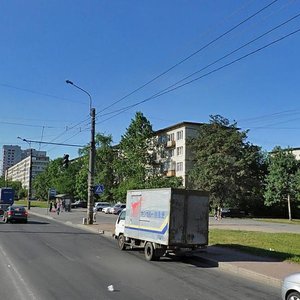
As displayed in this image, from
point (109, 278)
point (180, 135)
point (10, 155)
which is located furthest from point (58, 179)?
point (109, 278)

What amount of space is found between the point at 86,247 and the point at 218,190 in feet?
174

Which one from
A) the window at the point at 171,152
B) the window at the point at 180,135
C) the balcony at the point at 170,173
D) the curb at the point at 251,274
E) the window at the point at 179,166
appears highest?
the window at the point at 180,135

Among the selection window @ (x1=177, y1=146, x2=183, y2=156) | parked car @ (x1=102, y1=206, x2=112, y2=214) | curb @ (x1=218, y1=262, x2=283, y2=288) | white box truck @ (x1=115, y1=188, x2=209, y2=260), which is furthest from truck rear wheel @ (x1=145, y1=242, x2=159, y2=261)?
window @ (x1=177, y1=146, x2=183, y2=156)

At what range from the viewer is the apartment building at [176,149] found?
8756cm

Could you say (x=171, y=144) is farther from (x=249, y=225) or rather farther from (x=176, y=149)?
(x=249, y=225)

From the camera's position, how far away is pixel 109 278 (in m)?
11.7

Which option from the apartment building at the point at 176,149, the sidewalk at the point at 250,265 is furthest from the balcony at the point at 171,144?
the sidewalk at the point at 250,265

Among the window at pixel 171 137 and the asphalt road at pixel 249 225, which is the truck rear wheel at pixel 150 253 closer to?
the asphalt road at pixel 249 225

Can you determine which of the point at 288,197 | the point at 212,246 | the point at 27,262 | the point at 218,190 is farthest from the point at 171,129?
the point at 27,262

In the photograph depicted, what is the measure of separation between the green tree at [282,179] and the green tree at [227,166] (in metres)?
5.61

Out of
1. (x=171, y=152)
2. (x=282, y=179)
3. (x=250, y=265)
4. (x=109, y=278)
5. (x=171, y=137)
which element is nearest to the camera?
(x=109, y=278)

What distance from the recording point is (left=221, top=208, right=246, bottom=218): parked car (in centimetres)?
7095

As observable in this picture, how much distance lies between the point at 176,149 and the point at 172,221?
75456 mm

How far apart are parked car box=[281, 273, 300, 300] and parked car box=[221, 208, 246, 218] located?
62.2m
